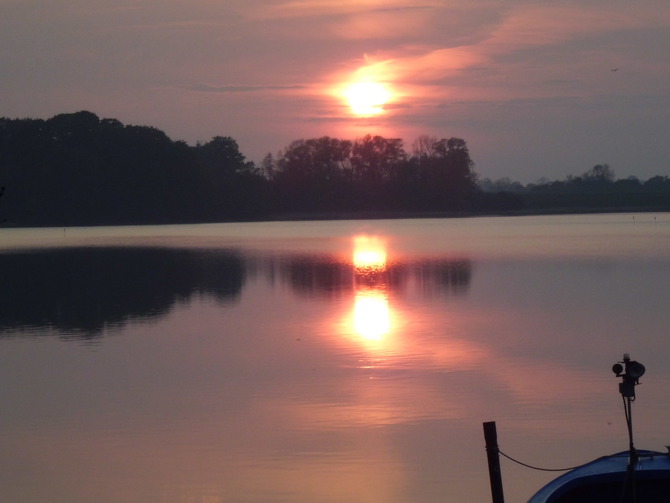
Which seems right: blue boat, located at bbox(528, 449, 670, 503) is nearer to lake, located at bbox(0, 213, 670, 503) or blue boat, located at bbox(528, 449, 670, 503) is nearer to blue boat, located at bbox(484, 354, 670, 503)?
blue boat, located at bbox(484, 354, 670, 503)

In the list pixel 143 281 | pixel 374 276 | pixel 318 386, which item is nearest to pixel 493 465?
pixel 318 386

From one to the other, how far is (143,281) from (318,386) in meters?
15.1

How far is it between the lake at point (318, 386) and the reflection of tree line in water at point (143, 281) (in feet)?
0.51

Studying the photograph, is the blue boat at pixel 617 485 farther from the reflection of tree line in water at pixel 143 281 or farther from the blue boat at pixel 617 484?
the reflection of tree line in water at pixel 143 281

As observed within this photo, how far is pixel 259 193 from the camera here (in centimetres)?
10038

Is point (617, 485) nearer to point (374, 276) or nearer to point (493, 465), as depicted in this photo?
point (493, 465)

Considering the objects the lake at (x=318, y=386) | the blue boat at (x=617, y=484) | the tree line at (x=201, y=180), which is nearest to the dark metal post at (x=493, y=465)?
the blue boat at (x=617, y=484)

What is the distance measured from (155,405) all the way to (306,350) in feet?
12.0

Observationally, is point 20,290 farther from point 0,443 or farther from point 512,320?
point 0,443

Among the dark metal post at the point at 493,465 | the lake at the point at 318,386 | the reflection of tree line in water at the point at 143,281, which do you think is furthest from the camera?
the reflection of tree line in water at the point at 143,281

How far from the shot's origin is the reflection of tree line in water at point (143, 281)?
18469 millimetres

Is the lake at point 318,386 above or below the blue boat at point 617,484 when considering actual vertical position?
below

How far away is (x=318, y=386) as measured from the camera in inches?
441

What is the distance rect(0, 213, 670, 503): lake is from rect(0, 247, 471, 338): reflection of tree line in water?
16 cm
